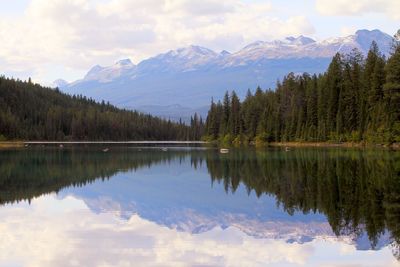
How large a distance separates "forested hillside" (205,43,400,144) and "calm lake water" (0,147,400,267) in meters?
46.2

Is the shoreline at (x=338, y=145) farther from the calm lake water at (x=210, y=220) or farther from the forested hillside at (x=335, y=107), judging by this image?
the calm lake water at (x=210, y=220)

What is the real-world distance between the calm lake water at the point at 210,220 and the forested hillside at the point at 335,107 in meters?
46.2

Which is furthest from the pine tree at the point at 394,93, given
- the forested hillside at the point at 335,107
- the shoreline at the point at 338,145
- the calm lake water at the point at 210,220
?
the calm lake water at the point at 210,220

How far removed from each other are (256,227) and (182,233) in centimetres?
347

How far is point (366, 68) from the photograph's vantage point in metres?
110

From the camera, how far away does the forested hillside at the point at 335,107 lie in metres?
94.8

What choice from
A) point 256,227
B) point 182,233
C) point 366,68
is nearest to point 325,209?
point 256,227

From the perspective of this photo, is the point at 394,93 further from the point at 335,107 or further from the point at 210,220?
the point at 210,220

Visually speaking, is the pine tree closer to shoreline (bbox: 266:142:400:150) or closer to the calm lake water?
shoreline (bbox: 266:142:400:150)

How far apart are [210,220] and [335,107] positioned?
94.2 meters

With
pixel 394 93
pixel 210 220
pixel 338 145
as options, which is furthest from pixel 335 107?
pixel 210 220

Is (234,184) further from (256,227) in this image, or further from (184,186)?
(256,227)

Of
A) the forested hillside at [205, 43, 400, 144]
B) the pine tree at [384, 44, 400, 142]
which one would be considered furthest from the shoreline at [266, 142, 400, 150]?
the pine tree at [384, 44, 400, 142]

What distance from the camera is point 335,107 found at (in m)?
119
